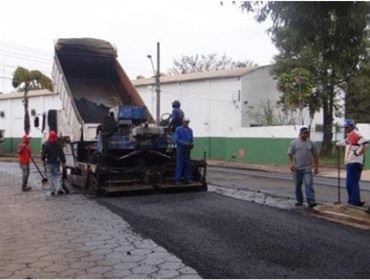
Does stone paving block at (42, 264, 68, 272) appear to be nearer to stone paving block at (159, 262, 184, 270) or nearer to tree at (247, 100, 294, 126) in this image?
stone paving block at (159, 262, 184, 270)

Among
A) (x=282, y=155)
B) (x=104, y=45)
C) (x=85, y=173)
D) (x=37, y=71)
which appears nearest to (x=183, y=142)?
(x=85, y=173)

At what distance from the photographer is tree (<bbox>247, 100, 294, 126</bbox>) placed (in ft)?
121

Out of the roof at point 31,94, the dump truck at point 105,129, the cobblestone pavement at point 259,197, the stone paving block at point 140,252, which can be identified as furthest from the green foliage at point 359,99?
the stone paving block at point 140,252

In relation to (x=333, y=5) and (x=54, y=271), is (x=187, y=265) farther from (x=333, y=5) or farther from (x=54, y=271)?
(x=333, y=5)

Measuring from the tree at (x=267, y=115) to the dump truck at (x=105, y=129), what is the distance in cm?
2066

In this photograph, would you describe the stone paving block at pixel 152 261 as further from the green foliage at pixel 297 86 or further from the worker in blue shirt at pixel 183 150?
the green foliage at pixel 297 86

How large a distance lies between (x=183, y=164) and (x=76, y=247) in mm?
6189

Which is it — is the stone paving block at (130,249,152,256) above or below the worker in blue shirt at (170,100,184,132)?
below

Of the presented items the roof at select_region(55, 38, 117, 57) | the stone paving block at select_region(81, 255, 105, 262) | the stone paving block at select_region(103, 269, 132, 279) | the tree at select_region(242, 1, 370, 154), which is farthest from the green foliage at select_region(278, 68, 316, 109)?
the stone paving block at select_region(103, 269, 132, 279)

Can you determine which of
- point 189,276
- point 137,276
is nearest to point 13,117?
point 137,276

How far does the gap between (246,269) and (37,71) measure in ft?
138

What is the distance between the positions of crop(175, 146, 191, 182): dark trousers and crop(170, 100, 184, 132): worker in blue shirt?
112 cm

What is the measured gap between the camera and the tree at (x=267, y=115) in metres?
36.9

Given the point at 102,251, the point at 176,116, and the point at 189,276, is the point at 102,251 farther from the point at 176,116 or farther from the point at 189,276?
the point at 176,116
